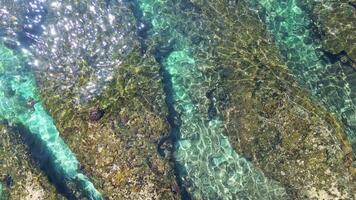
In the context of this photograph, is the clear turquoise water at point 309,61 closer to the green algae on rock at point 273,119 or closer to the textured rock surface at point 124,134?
the green algae on rock at point 273,119

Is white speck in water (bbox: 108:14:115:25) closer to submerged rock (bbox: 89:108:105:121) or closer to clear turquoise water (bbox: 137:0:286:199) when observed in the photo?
clear turquoise water (bbox: 137:0:286:199)

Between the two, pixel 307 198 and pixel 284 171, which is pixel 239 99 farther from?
pixel 307 198

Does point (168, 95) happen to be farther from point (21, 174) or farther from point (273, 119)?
point (21, 174)

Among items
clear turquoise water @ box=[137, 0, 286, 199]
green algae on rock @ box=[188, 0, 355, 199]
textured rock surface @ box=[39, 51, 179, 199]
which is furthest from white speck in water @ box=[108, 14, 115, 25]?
green algae on rock @ box=[188, 0, 355, 199]

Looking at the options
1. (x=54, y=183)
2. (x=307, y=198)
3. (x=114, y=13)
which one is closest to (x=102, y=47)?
(x=114, y=13)

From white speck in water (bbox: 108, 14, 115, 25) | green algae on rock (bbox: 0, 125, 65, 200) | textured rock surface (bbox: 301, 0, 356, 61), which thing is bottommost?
green algae on rock (bbox: 0, 125, 65, 200)
